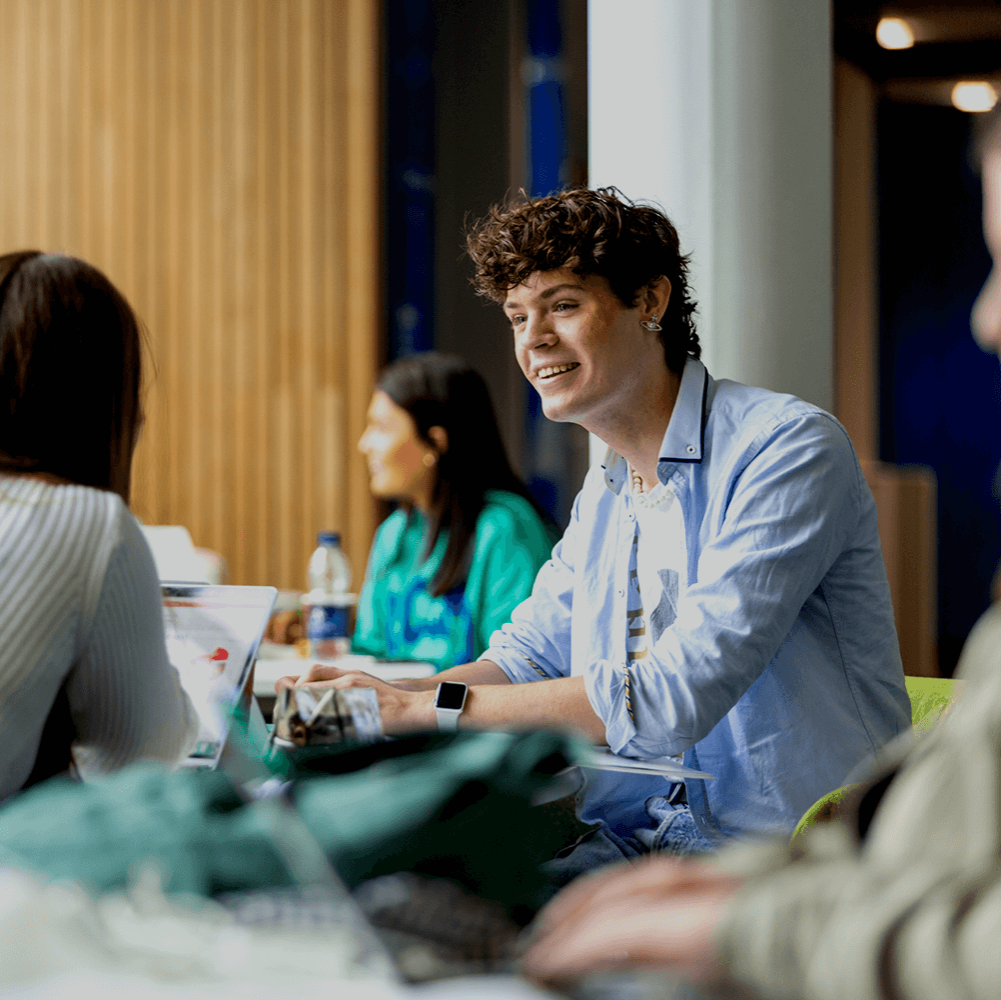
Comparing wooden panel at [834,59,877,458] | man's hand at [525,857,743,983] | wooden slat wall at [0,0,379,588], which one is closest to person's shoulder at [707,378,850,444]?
man's hand at [525,857,743,983]

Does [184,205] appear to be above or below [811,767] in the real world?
above

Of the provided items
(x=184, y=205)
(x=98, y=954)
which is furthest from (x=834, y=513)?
(x=184, y=205)

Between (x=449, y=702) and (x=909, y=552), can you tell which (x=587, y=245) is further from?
(x=909, y=552)

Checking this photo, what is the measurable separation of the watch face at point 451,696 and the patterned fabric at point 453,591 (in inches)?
51.6

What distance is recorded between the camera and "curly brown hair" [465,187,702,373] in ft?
5.72

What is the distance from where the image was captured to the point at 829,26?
239cm

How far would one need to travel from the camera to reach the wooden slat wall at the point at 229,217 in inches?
184

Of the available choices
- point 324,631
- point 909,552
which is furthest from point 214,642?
point 909,552

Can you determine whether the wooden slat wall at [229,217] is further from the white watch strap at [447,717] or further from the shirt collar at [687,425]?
the white watch strap at [447,717]

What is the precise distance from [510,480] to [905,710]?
66.3 inches

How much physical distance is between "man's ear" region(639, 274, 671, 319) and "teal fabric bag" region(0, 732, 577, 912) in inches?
43.9

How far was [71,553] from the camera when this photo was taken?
1.06 metres

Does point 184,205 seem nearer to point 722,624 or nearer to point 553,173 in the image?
point 553,173

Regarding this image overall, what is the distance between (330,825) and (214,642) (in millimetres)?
695
